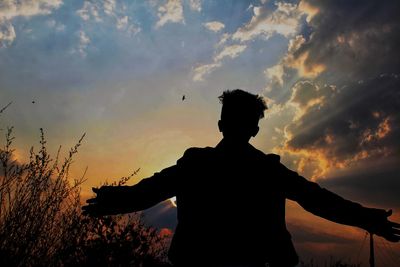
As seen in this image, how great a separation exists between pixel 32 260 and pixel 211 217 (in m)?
4.17

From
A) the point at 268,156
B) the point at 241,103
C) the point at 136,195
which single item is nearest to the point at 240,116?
the point at 241,103

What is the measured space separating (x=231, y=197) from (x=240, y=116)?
0.55 metres

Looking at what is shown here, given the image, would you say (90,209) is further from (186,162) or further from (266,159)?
(266,159)

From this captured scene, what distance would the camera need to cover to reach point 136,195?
114 inches

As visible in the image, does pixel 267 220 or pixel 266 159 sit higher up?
pixel 266 159

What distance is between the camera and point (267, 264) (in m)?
2.32

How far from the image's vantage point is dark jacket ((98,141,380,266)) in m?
2.30

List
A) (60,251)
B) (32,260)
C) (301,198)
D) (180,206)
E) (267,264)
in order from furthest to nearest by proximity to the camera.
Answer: (60,251)
(32,260)
(301,198)
(180,206)
(267,264)

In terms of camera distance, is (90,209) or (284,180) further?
(90,209)

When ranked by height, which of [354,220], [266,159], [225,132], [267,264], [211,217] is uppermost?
[225,132]

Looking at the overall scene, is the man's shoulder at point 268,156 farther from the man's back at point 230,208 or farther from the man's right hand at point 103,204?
the man's right hand at point 103,204

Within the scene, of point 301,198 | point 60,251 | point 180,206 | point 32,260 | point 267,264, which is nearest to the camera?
point 267,264

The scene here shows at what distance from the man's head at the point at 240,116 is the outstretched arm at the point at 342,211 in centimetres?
53

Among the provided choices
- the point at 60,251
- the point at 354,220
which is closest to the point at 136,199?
the point at 354,220
